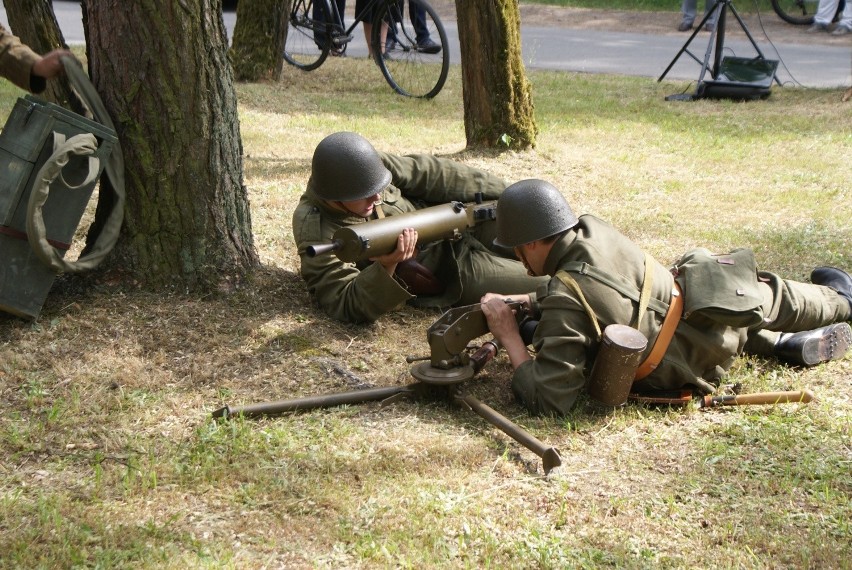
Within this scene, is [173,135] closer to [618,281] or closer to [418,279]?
[418,279]

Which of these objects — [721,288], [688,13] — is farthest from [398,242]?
[688,13]

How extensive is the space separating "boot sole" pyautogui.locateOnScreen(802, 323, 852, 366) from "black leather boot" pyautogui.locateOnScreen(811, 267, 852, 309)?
1.07 ft

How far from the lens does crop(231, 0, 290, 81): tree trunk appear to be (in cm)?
1089

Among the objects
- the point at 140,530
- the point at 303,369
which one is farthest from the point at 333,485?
the point at 303,369

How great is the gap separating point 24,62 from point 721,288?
11.5ft

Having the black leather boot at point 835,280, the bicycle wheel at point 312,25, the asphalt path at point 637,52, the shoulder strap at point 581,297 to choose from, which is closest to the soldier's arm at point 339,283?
the shoulder strap at point 581,297

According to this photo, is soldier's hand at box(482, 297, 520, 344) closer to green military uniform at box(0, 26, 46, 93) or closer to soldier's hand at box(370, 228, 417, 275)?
soldier's hand at box(370, 228, 417, 275)

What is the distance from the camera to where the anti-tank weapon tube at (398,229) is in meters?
4.55

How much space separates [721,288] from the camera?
427cm

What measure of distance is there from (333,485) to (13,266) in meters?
2.02

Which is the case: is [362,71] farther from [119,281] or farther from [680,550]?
[680,550]

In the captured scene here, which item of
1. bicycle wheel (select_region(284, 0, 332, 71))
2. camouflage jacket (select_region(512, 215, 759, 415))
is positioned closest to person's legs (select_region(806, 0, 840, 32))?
bicycle wheel (select_region(284, 0, 332, 71))

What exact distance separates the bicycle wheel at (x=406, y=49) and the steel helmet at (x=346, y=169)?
21.1 feet

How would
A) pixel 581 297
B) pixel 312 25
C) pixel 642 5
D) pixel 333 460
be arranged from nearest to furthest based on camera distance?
pixel 333 460 → pixel 581 297 → pixel 312 25 → pixel 642 5
